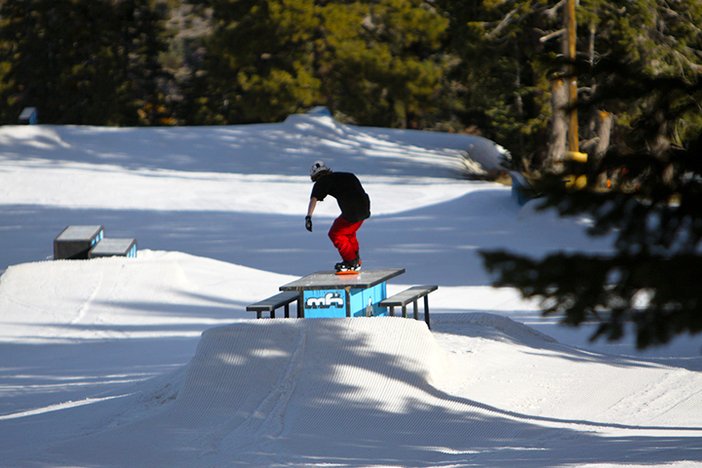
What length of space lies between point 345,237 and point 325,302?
837 millimetres

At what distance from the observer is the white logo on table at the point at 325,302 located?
7.42m

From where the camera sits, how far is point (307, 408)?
5.93 meters

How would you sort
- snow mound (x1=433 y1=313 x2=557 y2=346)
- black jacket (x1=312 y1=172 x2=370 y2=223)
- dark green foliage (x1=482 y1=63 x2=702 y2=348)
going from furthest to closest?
snow mound (x1=433 y1=313 x2=557 y2=346)
black jacket (x1=312 y1=172 x2=370 y2=223)
dark green foliage (x1=482 y1=63 x2=702 y2=348)

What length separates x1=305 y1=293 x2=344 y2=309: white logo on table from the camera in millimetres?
7422

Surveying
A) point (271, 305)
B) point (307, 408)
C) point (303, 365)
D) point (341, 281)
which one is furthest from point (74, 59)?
point (307, 408)

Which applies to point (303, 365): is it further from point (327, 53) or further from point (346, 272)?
point (327, 53)

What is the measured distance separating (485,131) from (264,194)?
62.1ft

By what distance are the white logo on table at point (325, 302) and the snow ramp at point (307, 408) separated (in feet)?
2.93

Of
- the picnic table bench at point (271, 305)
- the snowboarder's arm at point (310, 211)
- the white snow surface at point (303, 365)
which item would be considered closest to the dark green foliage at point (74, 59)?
the white snow surface at point (303, 365)

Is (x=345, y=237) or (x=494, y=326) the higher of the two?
(x=345, y=237)

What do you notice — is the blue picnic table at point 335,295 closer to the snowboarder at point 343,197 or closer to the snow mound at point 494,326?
the snowboarder at point 343,197

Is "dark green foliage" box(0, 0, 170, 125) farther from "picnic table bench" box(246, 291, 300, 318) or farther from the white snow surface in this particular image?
"picnic table bench" box(246, 291, 300, 318)

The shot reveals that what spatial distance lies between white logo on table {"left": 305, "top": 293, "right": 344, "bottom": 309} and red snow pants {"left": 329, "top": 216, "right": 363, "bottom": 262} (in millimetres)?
648

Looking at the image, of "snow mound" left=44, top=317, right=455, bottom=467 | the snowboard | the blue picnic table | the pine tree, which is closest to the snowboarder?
the snowboard
